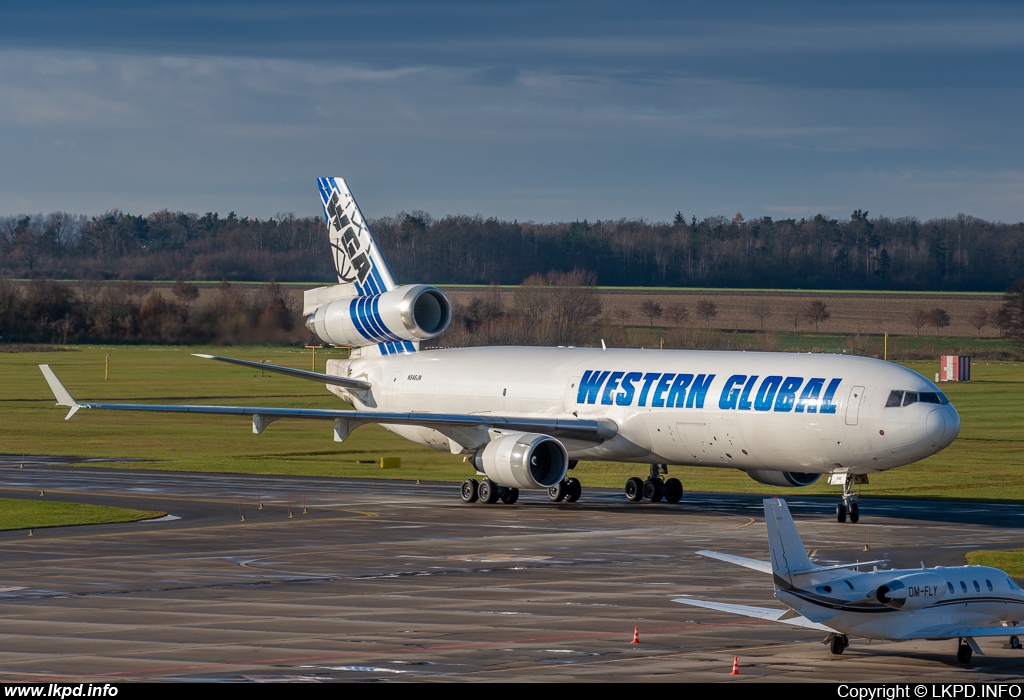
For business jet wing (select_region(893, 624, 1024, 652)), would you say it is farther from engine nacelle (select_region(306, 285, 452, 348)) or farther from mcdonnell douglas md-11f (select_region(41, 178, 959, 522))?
engine nacelle (select_region(306, 285, 452, 348))

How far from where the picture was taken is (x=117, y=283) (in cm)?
8494

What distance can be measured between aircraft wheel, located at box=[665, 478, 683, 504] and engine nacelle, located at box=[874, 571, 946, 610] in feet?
91.1

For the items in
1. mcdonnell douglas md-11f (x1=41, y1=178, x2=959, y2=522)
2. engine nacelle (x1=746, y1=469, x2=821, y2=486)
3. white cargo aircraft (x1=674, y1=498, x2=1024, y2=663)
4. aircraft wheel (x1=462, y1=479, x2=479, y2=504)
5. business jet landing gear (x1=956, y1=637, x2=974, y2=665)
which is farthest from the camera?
aircraft wheel (x1=462, y1=479, x2=479, y2=504)

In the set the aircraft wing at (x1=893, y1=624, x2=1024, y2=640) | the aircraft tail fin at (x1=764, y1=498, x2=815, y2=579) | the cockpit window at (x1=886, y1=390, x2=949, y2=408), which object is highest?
the cockpit window at (x1=886, y1=390, x2=949, y2=408)

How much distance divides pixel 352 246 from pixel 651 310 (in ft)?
251

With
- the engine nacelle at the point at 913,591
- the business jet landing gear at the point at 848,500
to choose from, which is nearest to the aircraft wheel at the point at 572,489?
the business jet landing gear at the point at 848,500

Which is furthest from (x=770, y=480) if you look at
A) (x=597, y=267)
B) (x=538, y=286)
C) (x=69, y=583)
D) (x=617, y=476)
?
(x=597, y=267)

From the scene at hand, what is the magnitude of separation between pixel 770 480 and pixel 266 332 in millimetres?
30188

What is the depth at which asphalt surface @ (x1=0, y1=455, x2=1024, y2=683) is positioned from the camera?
20.1 m

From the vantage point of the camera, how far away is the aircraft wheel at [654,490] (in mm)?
48094

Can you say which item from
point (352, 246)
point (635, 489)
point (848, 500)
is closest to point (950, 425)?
point (848, 500)

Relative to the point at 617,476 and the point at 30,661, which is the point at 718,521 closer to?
the point at 617,476

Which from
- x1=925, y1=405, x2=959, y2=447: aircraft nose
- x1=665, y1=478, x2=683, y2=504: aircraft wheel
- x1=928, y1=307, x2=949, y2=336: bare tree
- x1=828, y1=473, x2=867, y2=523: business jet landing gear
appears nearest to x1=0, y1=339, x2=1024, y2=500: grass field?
x1=665, y1=478, x2=683, y2=504: aircraft wheel

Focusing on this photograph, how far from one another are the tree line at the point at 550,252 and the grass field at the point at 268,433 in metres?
6.26
